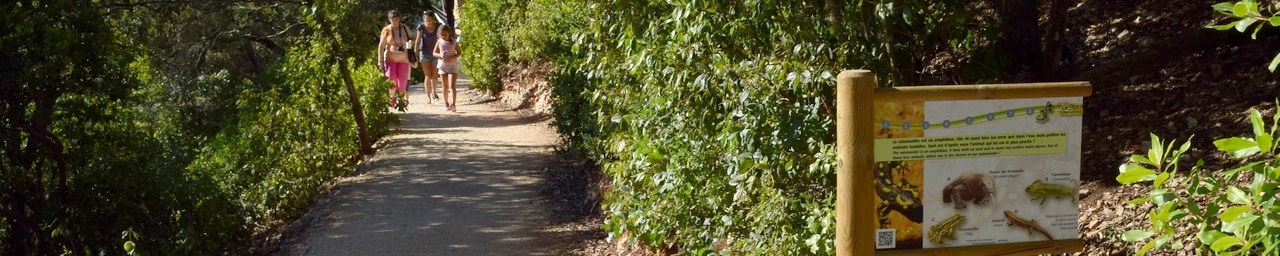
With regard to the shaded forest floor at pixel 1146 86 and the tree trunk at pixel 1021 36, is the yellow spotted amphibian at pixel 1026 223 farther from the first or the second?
the tree trunk at pixel 1021 36

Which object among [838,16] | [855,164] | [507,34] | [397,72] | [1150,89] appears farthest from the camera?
[507,34]

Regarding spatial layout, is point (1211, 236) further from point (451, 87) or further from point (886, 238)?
point (451, 87)

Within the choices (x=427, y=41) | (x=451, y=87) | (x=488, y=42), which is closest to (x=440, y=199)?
(x=451, y=87)

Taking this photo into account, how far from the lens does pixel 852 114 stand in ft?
11.3

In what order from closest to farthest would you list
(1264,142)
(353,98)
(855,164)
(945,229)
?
(1264,142)
(855,164)
(945,229)
(353,98)

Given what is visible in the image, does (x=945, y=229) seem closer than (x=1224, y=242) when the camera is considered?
No

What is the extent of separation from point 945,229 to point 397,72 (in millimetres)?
10943

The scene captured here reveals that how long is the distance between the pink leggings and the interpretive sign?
422 inches

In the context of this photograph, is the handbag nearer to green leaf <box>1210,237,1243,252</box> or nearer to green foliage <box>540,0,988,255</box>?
green foliage <box>540,0,988,255</box>

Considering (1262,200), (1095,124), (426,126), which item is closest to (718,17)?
(1095,124)

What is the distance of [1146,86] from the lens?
6141mm

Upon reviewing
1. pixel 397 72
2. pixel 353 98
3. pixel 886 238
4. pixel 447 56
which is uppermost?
pixel 447 56

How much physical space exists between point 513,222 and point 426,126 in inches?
202

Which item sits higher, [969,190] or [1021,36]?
[1021,36]
